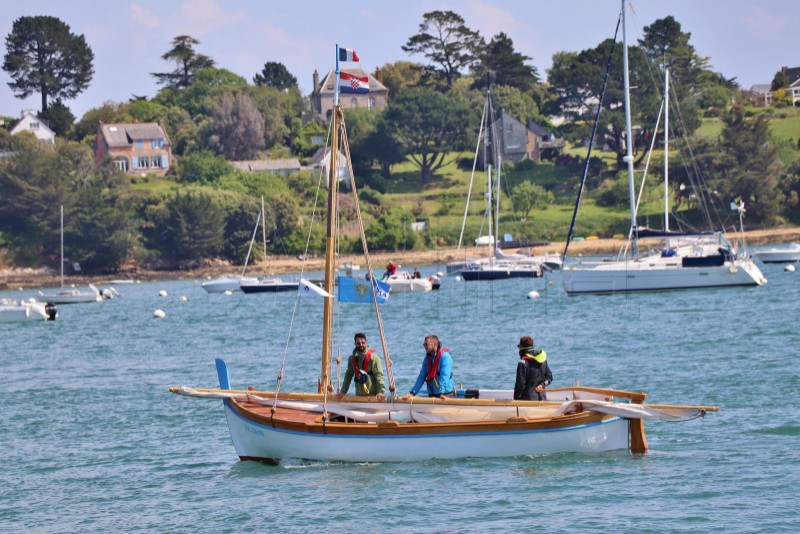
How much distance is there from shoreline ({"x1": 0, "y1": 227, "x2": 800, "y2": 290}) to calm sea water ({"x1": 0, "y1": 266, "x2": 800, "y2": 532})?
51011 millimetres

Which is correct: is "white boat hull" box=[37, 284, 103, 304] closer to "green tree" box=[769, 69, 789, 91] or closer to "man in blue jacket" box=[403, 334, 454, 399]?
"man in blue jacket" box=[403, 334, 454, 399]

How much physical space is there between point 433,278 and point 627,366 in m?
42.1

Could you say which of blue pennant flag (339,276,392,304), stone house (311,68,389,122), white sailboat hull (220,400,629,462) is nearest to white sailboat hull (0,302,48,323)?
blue pennant flag (339,276,392,304)

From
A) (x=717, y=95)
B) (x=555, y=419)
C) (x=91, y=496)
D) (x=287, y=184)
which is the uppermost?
(x=717, y=95)

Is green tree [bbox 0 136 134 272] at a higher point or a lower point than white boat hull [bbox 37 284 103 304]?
higher

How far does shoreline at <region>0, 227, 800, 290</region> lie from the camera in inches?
4114

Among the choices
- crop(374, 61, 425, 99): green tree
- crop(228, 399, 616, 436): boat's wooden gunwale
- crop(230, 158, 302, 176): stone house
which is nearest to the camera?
crop(228, 399, 616, 436): boat's wooden gunwale

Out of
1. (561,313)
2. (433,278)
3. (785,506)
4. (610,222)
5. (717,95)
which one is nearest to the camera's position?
(785,506)

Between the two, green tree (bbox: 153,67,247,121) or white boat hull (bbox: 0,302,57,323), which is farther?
green tree (bbox: 153,67,247,121)

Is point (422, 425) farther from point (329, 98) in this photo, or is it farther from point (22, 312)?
point (329, 98)

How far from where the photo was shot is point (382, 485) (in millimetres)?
19766

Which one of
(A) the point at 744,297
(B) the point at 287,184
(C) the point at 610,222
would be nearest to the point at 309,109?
(B) the point at 287,184

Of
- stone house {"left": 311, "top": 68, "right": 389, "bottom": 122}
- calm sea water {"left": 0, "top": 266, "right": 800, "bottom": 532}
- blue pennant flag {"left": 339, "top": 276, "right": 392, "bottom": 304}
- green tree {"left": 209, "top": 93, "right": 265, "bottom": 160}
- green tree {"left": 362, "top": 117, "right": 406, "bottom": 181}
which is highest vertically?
stone house {"left": 311, "top": 68, "right": 389, "bottom": 122}

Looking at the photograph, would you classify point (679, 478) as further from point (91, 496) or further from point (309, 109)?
point (309, 109)
